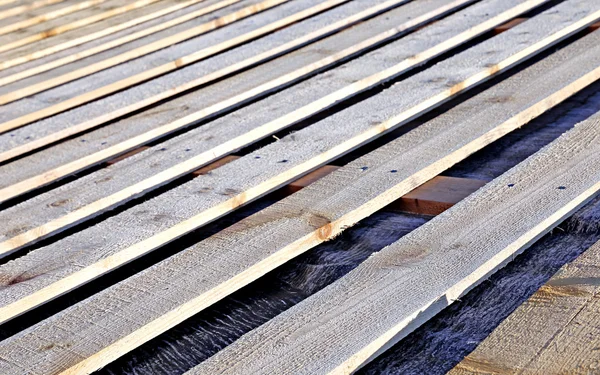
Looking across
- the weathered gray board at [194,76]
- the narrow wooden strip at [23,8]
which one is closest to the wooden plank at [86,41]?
the weathered gray board at [194,76]

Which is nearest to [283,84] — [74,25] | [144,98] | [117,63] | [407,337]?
[144,98]

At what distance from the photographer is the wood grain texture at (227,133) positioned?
6.06ft

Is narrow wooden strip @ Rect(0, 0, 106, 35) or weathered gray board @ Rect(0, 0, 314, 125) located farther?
narrow wooden strip @ Rect(0, 0, 106, 35)

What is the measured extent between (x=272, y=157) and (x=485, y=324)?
0.79 meters

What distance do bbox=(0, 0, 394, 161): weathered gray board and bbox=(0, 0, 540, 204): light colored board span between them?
0.24 feet

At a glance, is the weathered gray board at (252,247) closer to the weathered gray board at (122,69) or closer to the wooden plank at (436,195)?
the wooden plank at (436,195)

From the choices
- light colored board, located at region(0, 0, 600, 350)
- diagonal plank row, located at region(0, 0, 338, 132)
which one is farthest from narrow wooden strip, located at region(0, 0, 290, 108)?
light colored board, located at region(0, 0, 600, 350)

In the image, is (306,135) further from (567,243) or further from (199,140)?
(567,243)

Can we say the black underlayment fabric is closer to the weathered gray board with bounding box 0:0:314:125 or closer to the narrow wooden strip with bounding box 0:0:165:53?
the weathered gray board with bounding box 0:0:314:125

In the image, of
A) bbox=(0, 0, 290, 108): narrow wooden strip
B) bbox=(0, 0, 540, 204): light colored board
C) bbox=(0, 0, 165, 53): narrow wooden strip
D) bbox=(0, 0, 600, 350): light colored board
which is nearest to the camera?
bbox=(0, 0, 600, 350): light colored board

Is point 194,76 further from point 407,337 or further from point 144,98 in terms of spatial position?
point 407,337

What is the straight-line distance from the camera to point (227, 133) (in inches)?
84.3

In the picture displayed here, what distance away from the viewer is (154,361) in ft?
4.42

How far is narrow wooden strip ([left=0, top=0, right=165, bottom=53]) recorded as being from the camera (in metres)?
3.24
